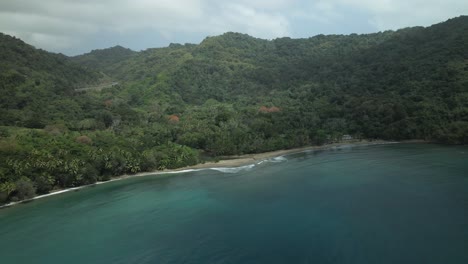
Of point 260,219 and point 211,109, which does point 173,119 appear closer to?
point 211,109

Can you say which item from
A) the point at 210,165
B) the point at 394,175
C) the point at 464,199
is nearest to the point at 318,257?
the point at 464,199

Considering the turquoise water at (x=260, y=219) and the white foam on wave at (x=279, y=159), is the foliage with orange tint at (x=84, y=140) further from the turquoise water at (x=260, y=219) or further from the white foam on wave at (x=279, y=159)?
the white foam on wave at (x=279, y=159)

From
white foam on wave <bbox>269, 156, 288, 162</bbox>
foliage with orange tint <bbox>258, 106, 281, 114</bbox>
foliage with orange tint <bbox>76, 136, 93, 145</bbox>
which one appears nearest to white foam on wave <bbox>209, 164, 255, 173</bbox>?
white foam on wave <bbox>269, 156, 288, 162</bbox>

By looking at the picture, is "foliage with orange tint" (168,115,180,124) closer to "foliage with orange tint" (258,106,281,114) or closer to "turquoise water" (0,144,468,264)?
"foliage with orange tint" (258,106,281,114)

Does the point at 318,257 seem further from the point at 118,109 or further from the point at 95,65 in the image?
the point at 95,65

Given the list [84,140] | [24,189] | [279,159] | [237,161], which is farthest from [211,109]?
[24,189]

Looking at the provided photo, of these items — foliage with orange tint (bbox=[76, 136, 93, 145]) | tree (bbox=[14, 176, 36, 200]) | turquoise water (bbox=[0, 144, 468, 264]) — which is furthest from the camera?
foliage with orange tint (bbox=[76, 136, 93, 145])
